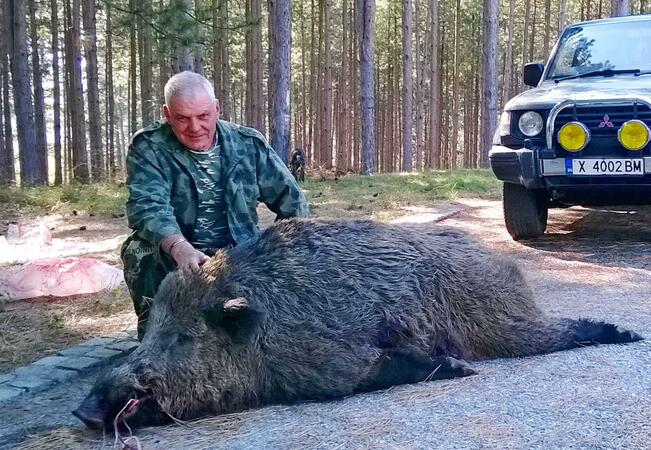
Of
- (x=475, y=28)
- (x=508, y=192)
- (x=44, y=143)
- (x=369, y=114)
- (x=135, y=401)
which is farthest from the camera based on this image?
(x=475, y=28)

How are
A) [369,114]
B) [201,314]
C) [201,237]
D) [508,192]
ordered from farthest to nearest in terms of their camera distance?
[369,114], [508,192], [201,237], [201,314]

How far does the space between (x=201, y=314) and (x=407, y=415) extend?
3.42ft

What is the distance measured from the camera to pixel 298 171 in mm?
17188

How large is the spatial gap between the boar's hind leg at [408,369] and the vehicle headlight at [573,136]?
3.58 metres

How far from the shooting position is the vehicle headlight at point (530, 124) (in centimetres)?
674

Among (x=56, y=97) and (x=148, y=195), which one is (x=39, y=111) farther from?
(x=148, y=195)

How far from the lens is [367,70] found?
19.6 meters

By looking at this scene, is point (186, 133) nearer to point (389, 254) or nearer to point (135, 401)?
point (389, 254)

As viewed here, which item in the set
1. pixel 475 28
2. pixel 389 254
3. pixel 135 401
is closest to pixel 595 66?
pixel 389 254

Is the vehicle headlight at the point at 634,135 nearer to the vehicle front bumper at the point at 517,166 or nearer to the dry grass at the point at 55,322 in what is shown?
the vehicle front bumper at the point at 517,166

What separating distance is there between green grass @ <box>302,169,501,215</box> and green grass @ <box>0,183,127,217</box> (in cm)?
345

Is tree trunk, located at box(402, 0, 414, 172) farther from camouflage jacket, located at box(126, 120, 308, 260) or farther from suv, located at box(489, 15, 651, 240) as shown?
camouflage jacket, located at box(126, 120, 308, 260)

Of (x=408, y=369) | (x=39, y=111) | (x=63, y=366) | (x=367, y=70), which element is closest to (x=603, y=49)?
(x=408, y=369)

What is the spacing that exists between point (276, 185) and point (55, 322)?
7.26 ft
